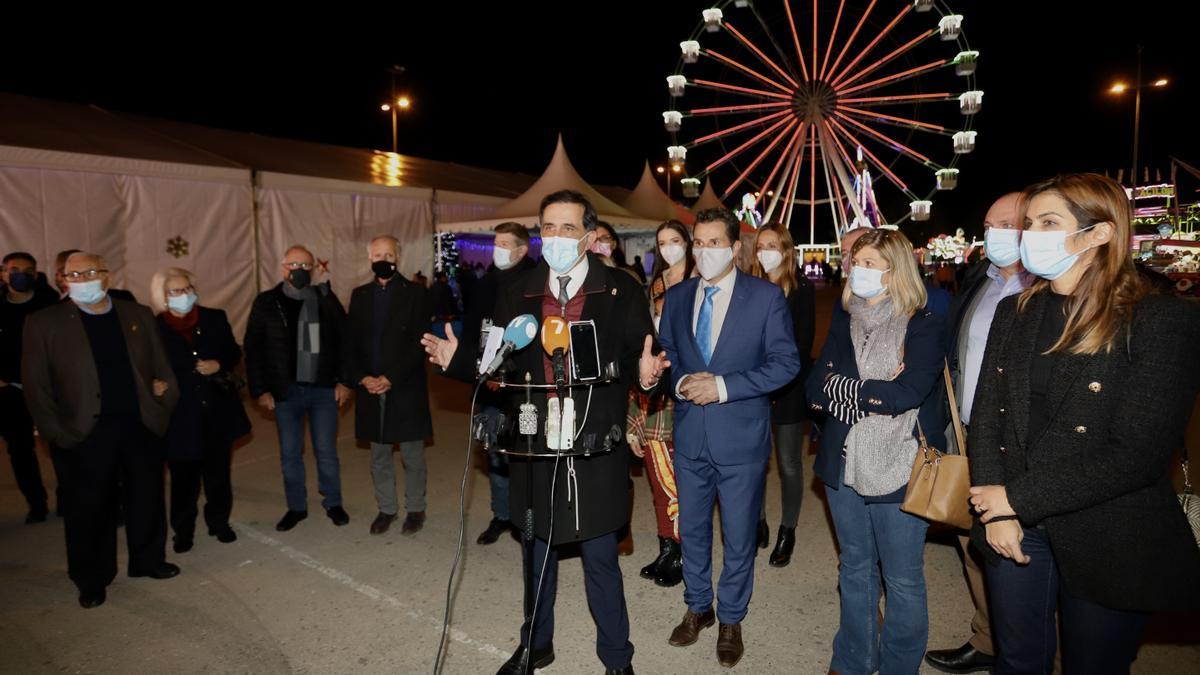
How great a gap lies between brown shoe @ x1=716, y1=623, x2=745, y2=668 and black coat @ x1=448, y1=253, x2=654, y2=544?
915mm

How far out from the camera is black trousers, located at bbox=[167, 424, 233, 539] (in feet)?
15.8

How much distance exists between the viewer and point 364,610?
3.93 metres

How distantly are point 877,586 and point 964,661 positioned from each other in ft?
2.56

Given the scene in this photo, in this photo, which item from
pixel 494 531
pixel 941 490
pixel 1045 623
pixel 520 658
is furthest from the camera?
pixel 494 531

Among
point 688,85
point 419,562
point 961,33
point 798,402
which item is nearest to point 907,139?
point 961,33

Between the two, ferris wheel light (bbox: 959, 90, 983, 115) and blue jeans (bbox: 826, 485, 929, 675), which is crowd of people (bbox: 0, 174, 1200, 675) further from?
ferris wheel light (bbox: 959, 90, 983, 115)

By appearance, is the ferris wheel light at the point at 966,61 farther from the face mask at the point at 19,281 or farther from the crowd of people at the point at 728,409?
the face mask at the point at 19,281

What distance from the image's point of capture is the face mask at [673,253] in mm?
4508

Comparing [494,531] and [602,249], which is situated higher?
[602,249]

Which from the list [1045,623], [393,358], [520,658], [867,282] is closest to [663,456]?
[520,658]

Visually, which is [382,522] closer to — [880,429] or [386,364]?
[386,364]

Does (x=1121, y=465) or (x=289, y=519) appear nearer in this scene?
(x=1121, y=465)

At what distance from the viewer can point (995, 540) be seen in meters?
2.18

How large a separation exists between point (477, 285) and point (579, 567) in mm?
2047
